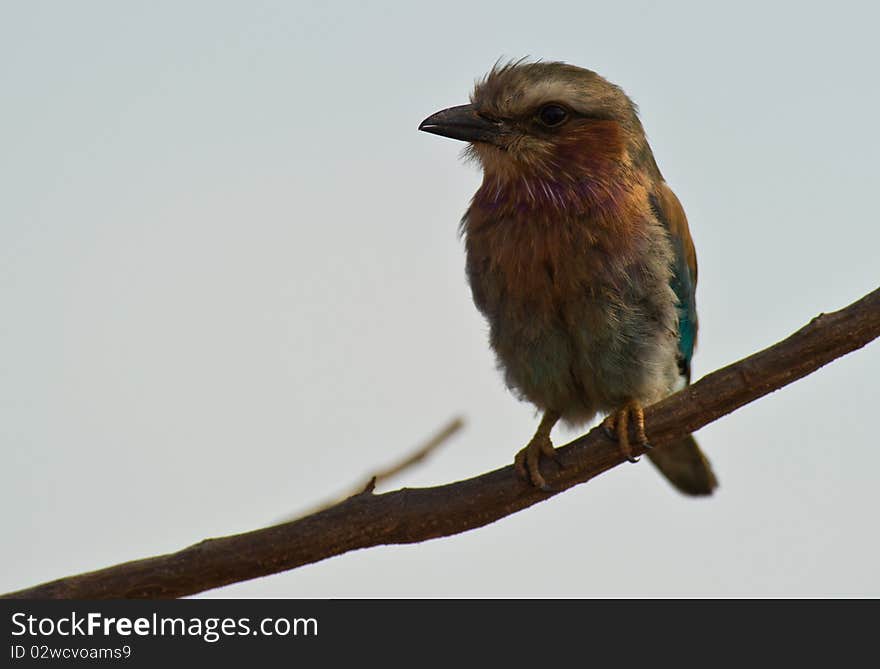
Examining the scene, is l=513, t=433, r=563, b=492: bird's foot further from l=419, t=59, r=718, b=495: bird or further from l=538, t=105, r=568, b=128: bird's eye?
l=538, t=105, r=568, b=128: bird's eye

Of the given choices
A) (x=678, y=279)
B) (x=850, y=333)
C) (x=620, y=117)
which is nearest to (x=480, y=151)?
(x=620, y=117)

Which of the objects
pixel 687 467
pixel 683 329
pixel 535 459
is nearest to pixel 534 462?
pixel 535 459

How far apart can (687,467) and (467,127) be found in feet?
5.92

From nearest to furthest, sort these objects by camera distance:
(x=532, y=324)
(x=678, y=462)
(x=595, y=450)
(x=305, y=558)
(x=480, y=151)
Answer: (x=305, y=558) < (x=595, y=450) < (x=532, y=324) < (x=480, y=151) < (x=678, y=462)

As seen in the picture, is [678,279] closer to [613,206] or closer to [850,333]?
[613,206]

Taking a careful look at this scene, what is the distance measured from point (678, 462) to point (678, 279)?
3.33ft

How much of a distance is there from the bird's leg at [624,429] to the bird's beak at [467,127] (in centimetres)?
111

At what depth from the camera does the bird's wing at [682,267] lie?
13.5 ft

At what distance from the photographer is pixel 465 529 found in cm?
352

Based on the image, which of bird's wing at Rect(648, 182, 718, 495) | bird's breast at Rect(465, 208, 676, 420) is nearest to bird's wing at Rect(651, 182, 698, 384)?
bird's wing at Rect(648, 182, 718, 495)

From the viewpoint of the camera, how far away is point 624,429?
359cm

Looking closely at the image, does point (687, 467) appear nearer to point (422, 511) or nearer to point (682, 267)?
point (682, 267)

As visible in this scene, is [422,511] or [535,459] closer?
[422,511]

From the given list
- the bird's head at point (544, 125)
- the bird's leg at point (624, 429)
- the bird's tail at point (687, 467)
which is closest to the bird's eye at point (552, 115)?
the bird's head at point (544, 125)
